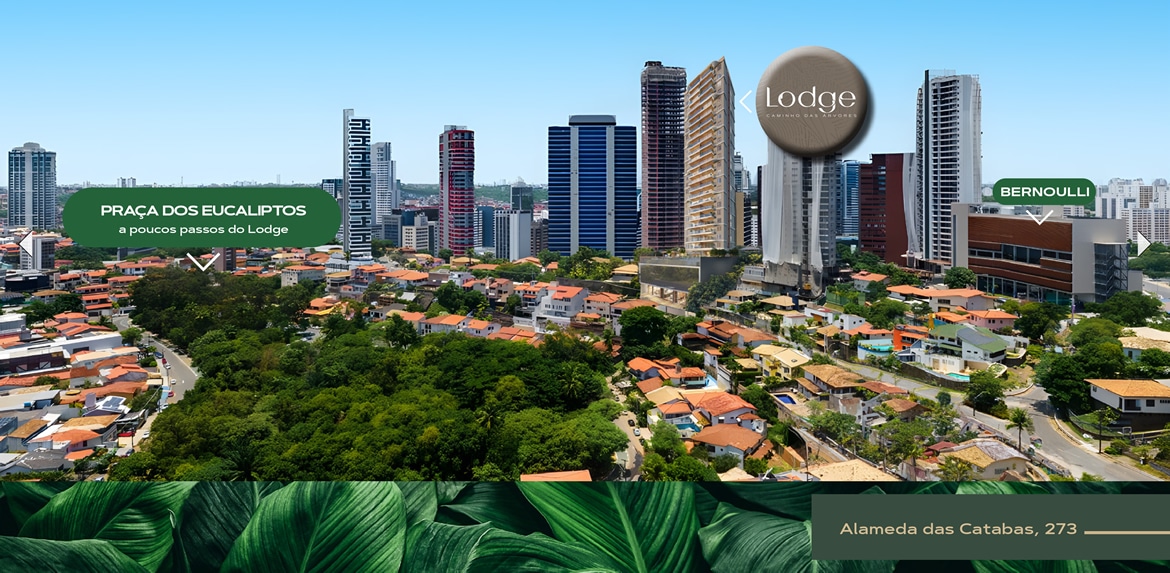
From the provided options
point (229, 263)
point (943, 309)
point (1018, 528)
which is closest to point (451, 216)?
point (229, 263)

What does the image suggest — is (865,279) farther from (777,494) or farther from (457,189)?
(457,189)

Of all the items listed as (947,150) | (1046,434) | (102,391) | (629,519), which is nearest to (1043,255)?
(947,150)

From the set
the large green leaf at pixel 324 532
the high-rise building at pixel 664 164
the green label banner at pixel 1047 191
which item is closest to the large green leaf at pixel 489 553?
the large green leaf at pixel 324 532

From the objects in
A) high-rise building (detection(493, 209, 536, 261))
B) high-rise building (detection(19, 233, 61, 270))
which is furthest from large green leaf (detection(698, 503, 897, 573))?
high-rise building (detection(19, 233, 61, 270))

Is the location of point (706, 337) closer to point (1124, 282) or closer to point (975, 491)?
point (975, 491)

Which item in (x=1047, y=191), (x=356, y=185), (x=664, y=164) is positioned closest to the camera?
(x=1047, y=191)
